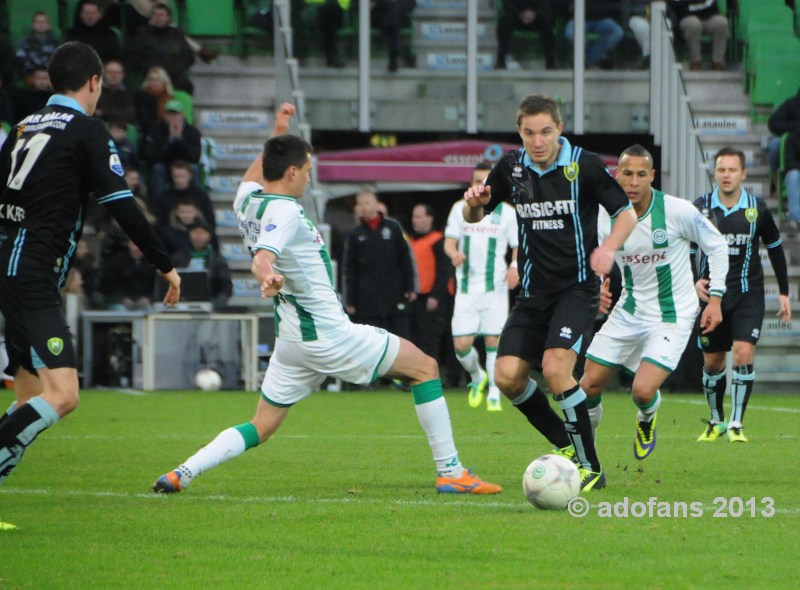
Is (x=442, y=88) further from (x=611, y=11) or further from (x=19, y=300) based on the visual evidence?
(x=19, y=300)

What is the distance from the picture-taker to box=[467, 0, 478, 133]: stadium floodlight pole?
63.2 feet

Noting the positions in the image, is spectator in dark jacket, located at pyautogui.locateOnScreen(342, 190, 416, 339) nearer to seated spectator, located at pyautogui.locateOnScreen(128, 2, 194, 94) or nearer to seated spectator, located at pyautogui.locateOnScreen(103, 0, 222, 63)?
seated spectator, located at pyautogui.locateOnScreen(128, 2, 194, 94)

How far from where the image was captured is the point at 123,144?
1789 centimetres

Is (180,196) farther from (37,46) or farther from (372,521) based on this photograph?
(372,521)

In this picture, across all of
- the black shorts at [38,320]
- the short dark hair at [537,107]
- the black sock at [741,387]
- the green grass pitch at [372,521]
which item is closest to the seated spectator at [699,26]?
the black sock at [741,387]

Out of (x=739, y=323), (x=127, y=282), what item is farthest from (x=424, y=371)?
(x=127, y=282)

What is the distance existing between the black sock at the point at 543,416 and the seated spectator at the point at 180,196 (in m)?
10.0

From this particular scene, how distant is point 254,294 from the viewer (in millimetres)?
18797

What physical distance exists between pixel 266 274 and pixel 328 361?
0.85 m

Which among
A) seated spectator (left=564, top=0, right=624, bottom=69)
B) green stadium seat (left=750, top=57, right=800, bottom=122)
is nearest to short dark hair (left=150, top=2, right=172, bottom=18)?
seated spectator (left=564, top=0, right=624, bottom=69)

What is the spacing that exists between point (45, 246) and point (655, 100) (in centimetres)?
1437

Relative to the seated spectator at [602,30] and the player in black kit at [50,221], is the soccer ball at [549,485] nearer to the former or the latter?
the player in black kit at [50,221]

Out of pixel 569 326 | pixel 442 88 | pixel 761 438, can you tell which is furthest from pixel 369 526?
pixel 442 88

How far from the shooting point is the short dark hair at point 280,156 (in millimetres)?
7348
